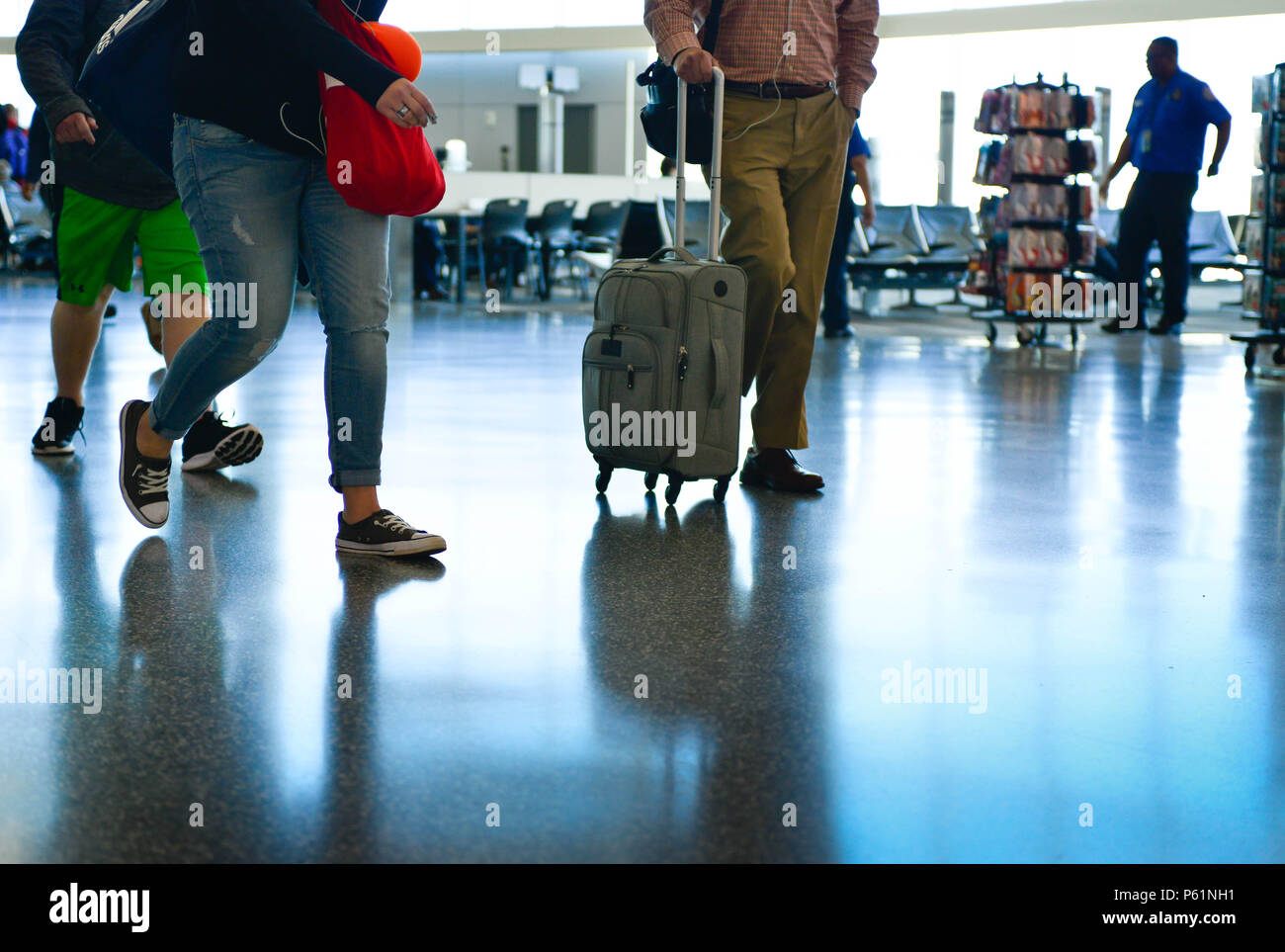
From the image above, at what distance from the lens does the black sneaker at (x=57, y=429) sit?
3326 millimetres

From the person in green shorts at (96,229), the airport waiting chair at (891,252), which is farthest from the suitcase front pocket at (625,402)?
the airport waiting chair at (891,252)

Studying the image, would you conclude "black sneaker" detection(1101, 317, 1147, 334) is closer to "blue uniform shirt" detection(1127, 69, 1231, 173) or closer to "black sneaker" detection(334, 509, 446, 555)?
"blue uniform shirt" detection(1127, 69, 1231, 173)

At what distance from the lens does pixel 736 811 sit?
134 cm

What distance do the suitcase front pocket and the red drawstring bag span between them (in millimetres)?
689

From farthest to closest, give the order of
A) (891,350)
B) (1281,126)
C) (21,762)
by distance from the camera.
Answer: (891,350), (1281,126), (21,762)

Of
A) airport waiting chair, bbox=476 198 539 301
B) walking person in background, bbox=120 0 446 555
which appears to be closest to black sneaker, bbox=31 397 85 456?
walking person in background, bbox=120 0 446 555

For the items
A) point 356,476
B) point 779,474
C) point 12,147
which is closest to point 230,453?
point 356,476

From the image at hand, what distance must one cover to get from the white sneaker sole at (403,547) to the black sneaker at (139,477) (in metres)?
0.41

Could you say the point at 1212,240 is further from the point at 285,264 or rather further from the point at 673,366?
the point at 285,264

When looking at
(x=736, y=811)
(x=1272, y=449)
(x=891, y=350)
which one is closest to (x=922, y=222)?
(x=891, y=350)

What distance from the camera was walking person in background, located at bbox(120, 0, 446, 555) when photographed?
6.93 ft

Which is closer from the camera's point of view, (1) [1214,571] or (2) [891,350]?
(1) [1214,571]

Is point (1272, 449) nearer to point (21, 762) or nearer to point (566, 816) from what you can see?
point (566, 816)

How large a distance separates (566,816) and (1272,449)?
9.99ft
